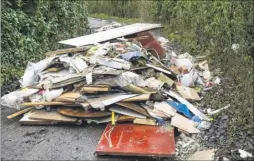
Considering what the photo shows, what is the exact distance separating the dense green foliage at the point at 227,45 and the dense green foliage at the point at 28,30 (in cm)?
399

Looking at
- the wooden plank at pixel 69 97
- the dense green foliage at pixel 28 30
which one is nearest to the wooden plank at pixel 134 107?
the wooden plank at pixel 69 97

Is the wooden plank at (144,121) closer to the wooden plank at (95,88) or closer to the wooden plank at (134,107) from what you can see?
the wooden plank at (134,107)

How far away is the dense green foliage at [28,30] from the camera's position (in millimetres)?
7523

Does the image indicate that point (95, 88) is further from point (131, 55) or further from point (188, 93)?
point (188, 93)

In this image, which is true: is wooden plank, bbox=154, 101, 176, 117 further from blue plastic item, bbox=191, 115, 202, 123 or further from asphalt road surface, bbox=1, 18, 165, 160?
asphalt road surface, bbox=1, 18, 165, 160

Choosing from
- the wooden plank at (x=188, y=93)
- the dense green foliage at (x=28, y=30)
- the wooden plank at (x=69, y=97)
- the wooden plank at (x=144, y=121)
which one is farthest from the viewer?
the dense green foliage at (x=28, y=30)

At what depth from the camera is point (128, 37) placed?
27.3 ft

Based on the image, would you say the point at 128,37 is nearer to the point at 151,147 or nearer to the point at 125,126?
the point at 125,126

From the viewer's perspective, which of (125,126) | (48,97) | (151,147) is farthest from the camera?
(48,97)

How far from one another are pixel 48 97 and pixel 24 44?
9.51ft

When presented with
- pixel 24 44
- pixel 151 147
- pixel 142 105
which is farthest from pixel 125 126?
pixel 24 44

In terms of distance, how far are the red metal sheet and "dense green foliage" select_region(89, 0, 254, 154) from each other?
29.5 inches

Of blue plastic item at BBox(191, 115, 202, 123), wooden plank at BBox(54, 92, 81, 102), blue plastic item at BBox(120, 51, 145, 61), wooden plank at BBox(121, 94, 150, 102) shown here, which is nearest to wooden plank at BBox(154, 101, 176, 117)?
wooden plank at BBox(121, 94, 150, 102)

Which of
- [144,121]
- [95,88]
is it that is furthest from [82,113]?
[144,121]
